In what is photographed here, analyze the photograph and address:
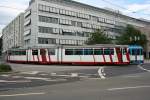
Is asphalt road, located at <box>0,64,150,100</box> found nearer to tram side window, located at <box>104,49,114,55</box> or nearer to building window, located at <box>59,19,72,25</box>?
tram side window, located at <box>104,49,114,55</box>

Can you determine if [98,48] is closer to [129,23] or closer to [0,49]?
[129,23]

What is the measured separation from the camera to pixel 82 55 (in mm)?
41500

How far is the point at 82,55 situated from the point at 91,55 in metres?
1.40

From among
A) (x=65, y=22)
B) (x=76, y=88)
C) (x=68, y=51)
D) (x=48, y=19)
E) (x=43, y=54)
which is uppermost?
(x=48, y=19)

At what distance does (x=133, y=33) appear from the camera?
317ft

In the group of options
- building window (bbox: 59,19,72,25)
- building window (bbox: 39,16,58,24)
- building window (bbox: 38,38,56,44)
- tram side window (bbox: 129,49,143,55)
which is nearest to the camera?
tram side window (bbox: 129,49,143,55)

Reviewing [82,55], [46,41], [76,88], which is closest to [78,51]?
[82,55]

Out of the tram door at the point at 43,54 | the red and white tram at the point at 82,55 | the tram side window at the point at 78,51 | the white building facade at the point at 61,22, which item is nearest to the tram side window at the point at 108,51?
the red and white tram at the point at 82,55

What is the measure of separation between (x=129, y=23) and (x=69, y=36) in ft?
110

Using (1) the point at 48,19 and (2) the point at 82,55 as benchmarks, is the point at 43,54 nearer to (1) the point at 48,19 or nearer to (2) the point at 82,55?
(2) the point at 82,55

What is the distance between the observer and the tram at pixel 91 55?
39.5 metres

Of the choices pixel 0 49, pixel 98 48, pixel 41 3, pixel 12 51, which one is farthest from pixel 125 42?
pixel 0 49

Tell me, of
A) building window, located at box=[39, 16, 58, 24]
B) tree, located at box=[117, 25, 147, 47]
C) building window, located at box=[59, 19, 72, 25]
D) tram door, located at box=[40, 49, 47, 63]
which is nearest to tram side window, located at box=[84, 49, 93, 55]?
tram door, located at box=[40, 49, 47, 63]

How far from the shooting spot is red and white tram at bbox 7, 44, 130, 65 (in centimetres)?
3947
